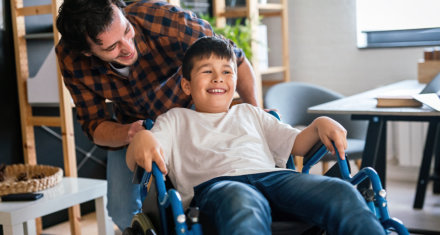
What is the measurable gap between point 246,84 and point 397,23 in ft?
6.68

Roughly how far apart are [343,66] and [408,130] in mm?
603

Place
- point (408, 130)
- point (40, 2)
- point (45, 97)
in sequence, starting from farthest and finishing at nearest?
point (408, 130)
point (40, 2)
point (45, 97)

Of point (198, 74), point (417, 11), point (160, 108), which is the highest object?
point (417, 11)

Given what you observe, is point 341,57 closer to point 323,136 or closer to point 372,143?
point 372,143

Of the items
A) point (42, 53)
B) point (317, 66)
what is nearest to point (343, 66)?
point (317, 66)

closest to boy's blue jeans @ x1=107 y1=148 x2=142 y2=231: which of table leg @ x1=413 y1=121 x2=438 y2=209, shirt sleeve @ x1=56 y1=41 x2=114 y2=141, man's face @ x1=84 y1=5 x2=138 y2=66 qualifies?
shirt sleeve @ x1=56 y1=41 x2=114 y2=141

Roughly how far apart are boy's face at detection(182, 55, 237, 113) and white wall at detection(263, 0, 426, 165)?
216 cm

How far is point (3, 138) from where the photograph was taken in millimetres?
2631

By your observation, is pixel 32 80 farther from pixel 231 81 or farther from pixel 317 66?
pixel 317 66

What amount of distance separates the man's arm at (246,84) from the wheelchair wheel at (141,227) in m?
0.61

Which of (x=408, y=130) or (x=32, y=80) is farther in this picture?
(x=408, y=130)

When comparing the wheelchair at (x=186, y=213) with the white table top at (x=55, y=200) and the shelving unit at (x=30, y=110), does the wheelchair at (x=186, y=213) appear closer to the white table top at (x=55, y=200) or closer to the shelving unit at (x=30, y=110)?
the white table top at (x=55, y=200)

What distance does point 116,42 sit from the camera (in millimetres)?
1533

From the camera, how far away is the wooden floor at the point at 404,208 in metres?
2.71
